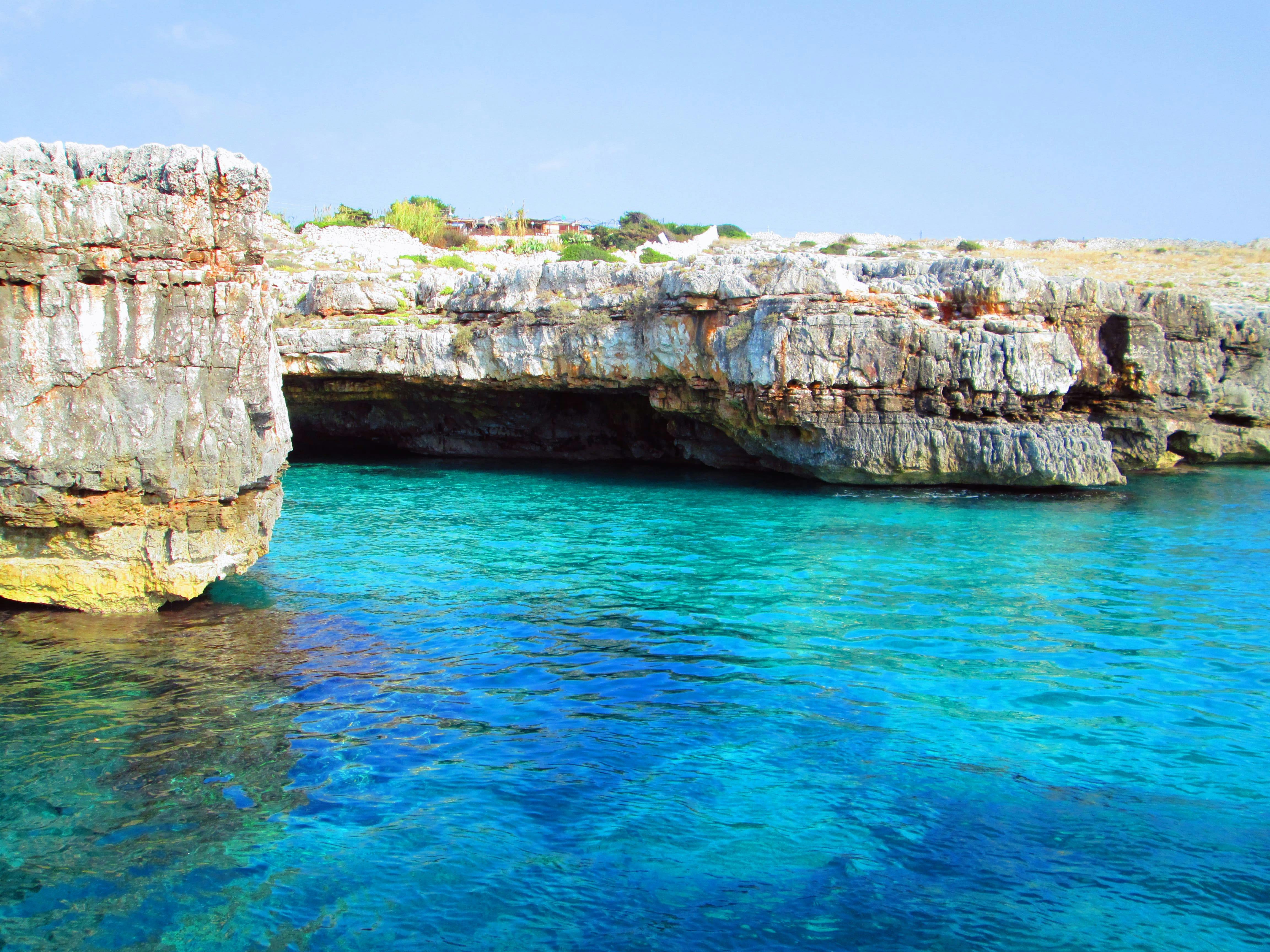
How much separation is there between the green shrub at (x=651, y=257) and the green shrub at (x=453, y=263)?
5714mm

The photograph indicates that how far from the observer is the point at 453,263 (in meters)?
28.7

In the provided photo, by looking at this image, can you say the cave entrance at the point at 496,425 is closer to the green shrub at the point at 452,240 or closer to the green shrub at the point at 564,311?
the green shrub at the point at 564,311

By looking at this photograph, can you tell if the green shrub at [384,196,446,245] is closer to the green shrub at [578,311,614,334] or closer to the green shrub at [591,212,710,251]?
the green shrub at [591,212,710,251]

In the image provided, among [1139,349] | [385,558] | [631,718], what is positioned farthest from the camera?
[1139,349]

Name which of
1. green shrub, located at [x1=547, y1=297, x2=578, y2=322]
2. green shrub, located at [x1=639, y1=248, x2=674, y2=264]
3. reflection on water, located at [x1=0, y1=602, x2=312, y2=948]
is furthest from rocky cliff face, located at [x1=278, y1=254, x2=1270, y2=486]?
reflection on water, located at [x1=0, y1=602, x2=312, y2=948]

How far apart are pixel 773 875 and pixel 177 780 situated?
4.03m

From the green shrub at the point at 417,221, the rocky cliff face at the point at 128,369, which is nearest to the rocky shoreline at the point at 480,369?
the rocky cliff face at the point at 128,369

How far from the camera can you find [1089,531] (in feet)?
48.4

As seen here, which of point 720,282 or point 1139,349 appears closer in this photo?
point 720,282

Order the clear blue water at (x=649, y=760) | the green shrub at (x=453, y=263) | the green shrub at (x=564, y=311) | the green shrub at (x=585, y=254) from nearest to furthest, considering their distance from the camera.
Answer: the clear blue water at (x=649, y=760) < the green shrub at (x=564, y=311) < the green shrub at (x=453, y=263) < the green shrub at (x=585, y=254)

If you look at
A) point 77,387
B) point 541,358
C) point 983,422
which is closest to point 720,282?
point 541,358

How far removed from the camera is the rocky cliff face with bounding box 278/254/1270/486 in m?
17.8

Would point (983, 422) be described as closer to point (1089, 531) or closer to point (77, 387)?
point (1089, 531)

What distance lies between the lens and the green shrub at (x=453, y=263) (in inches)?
1107
